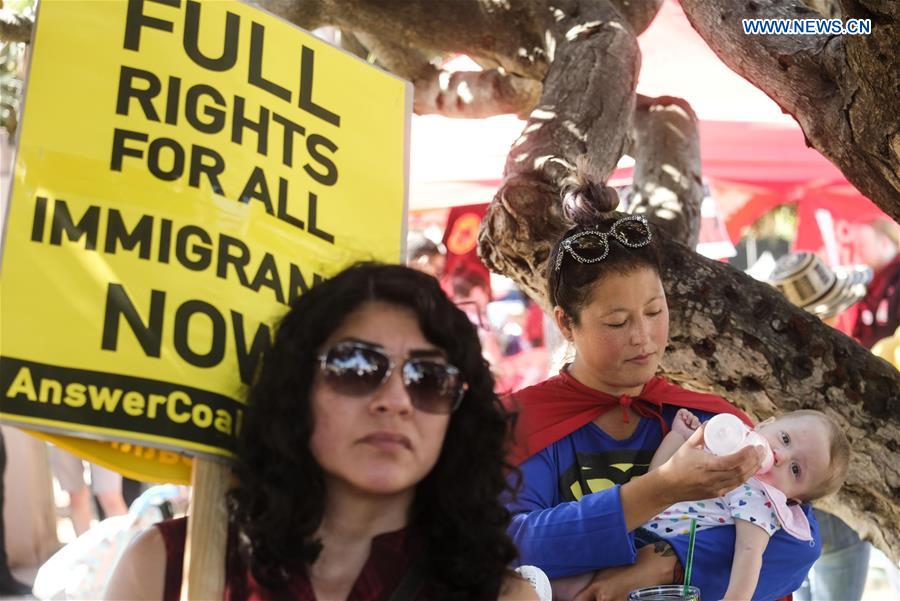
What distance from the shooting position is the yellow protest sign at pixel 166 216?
234 cm

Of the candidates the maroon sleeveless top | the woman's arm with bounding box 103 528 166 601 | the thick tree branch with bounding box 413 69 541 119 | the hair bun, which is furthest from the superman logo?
the thick tree branch with bounding box 413 69 541 119

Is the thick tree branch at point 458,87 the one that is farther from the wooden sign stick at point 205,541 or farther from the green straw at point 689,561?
the wooden sign stick at point 205,541

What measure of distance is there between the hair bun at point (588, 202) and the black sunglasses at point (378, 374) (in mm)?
1332

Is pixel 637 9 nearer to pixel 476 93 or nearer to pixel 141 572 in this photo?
pixel 476 93

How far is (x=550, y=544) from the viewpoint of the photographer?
2.96 metres

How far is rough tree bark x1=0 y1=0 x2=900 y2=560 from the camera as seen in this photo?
379 centimetres

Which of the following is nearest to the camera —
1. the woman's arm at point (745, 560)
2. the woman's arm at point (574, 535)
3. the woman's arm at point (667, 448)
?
the woman's arm at point (574, 535)

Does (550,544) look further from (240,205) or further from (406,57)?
(406,57)

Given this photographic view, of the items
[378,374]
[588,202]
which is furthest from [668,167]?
[378,374]

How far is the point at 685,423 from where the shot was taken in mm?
3207

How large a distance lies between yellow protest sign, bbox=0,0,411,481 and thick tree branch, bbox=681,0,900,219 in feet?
5.25

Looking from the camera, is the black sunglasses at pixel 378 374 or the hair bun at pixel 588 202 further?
the hair bun at pixel 588 202

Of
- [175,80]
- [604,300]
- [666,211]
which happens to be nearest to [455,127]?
[666,211]

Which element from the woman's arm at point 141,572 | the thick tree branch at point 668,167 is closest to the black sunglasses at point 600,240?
the woman's arm at point 141,572
